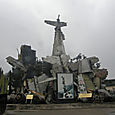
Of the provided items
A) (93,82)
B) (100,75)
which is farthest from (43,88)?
(100,75)

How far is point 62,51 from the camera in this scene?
36.2 meters

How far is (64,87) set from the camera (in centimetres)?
2198

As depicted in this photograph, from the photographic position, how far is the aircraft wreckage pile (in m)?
22.3

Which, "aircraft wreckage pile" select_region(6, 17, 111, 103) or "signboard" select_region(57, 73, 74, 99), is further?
"aircraft wreckage pile" select_region(6, 17, 111, 103)

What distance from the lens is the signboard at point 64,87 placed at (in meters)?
21.6

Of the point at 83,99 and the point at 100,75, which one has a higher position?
the point at 100,75

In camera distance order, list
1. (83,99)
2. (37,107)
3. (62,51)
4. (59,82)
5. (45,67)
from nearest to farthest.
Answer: (37,107) → (59,82) → (83,99) → (45,67) → (62,51)

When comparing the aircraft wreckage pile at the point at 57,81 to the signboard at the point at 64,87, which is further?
the aircraft wreckage pile at the point at 57,81

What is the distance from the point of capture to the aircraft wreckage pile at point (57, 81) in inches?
879

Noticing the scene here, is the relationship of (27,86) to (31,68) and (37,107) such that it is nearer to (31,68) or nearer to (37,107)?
(31,68)

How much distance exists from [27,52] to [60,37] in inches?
353

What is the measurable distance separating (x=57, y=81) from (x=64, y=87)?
1326 mm

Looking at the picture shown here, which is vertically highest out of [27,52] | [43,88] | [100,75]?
[27,52]

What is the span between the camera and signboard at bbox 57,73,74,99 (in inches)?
851
